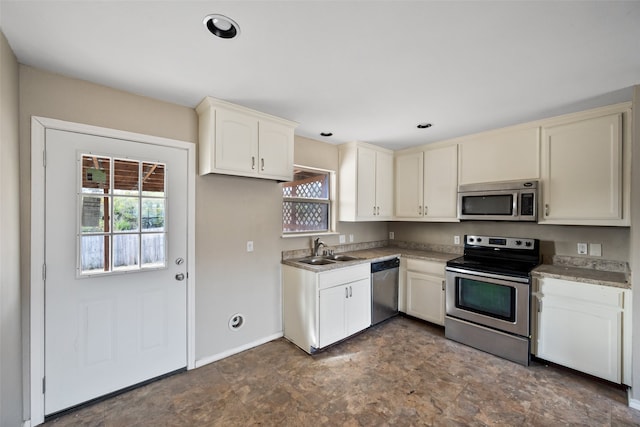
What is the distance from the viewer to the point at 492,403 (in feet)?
6.57

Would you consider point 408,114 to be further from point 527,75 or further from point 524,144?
point 524,144

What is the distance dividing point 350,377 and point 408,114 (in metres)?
2.45

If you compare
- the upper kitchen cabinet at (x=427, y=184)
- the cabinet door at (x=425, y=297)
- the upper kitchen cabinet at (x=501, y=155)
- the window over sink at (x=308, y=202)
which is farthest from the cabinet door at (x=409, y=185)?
the window over sink at (x=308, y=202)

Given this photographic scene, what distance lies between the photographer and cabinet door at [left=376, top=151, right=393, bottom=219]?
12.4ft

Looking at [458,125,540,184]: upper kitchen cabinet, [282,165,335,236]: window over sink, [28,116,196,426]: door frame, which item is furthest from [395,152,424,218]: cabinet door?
[28,116,196,426]: door frame

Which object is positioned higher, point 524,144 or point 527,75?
point 527,75

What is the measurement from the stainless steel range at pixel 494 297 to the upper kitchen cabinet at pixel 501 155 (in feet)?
2.43

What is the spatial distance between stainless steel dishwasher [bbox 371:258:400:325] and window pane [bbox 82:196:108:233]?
263 cm

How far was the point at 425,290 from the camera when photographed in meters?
3.35

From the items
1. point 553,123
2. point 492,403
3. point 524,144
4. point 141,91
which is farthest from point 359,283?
point 141,91

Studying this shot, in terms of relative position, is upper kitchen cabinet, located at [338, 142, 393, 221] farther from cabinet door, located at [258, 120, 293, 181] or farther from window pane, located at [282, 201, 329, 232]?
cabinet door, located at [258, 120, 293, 181]

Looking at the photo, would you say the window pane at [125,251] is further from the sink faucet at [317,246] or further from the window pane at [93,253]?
the sink faucet at [317,246]

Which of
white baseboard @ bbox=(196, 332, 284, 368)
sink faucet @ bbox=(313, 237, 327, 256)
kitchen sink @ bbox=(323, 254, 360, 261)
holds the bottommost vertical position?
white baseboard @ bbox=(196, 332, 284, 368)

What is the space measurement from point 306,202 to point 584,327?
9.47 ft
